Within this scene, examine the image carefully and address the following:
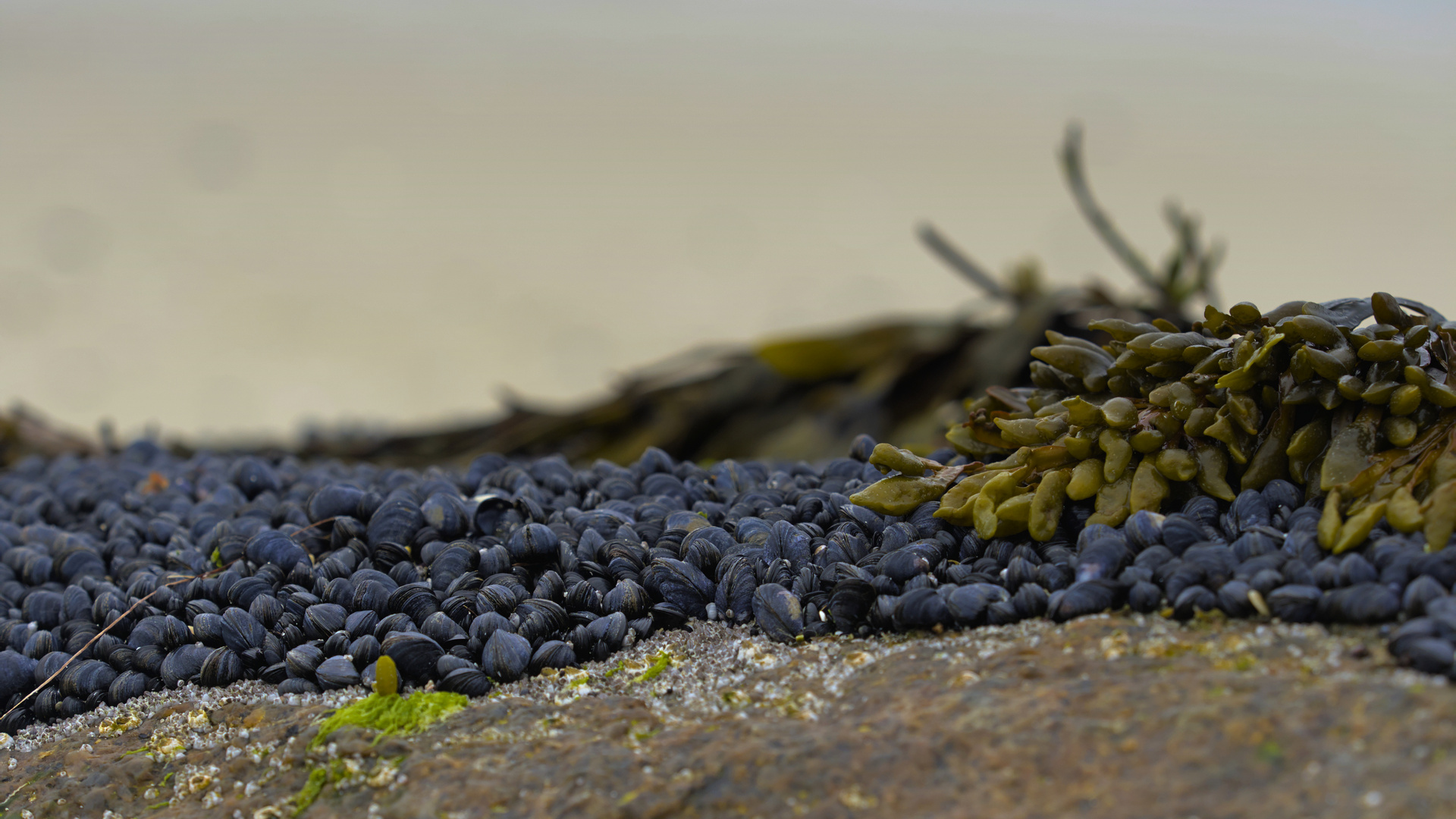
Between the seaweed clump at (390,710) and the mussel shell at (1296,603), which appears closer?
the mussel shell at (1296,603)

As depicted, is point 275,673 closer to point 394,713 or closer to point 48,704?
point 394,713

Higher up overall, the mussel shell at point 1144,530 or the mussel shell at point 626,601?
the mussel shell at point 1144,530

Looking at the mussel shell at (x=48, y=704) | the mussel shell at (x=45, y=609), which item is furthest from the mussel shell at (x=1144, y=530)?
the mussel shell at (x=45, y=609)

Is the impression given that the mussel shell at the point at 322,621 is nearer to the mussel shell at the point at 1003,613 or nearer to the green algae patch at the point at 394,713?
the green algae patch at the point at 394,713

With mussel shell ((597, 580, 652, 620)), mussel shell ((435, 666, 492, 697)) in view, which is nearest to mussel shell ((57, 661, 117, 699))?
mussel shell ((435, 666, 492, 697))

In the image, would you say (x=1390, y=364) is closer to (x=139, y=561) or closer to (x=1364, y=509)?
(x=1364, y=509)

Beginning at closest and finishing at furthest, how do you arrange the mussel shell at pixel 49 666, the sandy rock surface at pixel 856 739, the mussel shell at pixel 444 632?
1. the sandy rock surface at pixel 856 739
2. the mussel shell at pixel 444 632
3. the mussel shell at pixel 49 666

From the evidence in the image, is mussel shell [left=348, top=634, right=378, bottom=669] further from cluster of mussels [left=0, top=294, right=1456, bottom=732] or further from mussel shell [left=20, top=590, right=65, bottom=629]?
mussel shell [left=20, top=590, right=65, bottom=629]
